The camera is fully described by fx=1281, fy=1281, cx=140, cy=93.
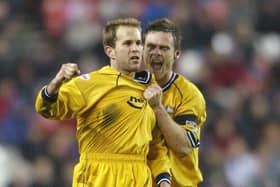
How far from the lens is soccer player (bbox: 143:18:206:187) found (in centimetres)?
950

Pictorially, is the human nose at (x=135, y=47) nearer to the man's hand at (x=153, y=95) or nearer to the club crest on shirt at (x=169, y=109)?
the man's hand at (x=153, y=95)

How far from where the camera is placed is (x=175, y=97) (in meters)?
9.59

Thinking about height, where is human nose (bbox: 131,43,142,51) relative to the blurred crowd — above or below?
above

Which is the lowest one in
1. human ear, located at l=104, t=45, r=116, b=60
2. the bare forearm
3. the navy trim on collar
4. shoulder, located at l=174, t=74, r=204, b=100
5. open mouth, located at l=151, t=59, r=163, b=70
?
the bare forearm

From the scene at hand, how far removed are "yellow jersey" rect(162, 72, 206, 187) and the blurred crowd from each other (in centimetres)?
446

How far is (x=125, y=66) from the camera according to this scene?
9.01 m

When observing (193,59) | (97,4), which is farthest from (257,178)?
(97,4)

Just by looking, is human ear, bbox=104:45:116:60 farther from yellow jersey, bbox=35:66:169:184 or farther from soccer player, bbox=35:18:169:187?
yellow jersey, bbox=35:66:169:184

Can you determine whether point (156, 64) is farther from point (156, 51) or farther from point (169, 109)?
point (169, 109)

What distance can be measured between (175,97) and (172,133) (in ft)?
1.36

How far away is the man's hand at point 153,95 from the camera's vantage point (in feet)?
29.7

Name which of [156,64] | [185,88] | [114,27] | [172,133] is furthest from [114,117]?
[185,88]

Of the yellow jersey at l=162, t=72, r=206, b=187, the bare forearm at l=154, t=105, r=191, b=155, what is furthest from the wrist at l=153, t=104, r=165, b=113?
the yellow jersey at l=162, t=72, r=206, b=187

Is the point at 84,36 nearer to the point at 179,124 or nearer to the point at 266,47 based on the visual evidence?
the point at 266,47
